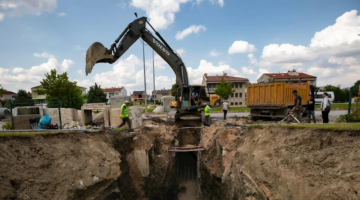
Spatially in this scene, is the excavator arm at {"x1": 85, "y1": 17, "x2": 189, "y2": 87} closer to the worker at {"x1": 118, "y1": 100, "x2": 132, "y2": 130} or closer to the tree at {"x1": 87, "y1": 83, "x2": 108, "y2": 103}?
the worker at {"x1": 118, "y1": 100, "x2": 132, "y2": 130}

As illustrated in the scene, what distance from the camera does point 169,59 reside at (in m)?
11.5

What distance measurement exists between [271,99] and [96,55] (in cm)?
1047

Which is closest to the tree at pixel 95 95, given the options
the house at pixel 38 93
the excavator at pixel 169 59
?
the house at pixel 38 93

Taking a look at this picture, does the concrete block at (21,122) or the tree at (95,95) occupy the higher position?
the tree at (95,95)

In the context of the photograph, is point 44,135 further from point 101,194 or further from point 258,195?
point 258,195

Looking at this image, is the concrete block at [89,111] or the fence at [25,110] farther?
the concrete block at [89,111]

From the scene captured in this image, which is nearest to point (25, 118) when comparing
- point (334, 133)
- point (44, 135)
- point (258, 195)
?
point (44, 135)

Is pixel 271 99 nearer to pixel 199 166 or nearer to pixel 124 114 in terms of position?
pixel 199 166

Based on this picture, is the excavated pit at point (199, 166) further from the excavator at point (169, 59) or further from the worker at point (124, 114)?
the excavator at point (169, 59)

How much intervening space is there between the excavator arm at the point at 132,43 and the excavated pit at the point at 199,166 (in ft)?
12.1

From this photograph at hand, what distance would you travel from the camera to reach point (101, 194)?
18.8 feet

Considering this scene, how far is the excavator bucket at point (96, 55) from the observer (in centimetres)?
838

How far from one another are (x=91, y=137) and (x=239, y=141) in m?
5.69

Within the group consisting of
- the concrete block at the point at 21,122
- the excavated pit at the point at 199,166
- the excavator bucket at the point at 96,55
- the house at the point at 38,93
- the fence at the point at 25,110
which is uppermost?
the excavator bucket at the point at 96,55
